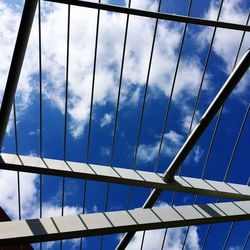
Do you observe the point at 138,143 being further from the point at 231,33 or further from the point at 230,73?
the point at 231,33

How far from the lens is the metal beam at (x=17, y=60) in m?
8.92

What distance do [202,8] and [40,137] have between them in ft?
17.6

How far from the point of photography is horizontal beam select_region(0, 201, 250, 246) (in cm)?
873

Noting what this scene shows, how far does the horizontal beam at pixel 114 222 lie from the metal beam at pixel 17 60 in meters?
2.74

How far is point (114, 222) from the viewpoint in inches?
367

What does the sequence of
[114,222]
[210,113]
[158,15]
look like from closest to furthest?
[114,222] < [158,15] < [210,113]

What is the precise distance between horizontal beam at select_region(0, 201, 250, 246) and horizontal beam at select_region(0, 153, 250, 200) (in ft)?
3.78

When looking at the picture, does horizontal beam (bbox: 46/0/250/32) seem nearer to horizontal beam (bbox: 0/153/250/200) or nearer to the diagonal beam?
the diagonal beam

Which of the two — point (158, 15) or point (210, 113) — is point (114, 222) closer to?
point (210, 113)

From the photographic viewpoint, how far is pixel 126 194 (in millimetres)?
12453

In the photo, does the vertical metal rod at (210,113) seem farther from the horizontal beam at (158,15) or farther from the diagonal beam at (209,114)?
the horizontal beam at (158,15)

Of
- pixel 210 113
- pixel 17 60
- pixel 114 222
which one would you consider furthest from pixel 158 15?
pixel 114 222

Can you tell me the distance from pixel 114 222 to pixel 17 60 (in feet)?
14.1

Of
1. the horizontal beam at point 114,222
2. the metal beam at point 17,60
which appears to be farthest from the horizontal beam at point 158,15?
the horizontal beam at point 114,222
